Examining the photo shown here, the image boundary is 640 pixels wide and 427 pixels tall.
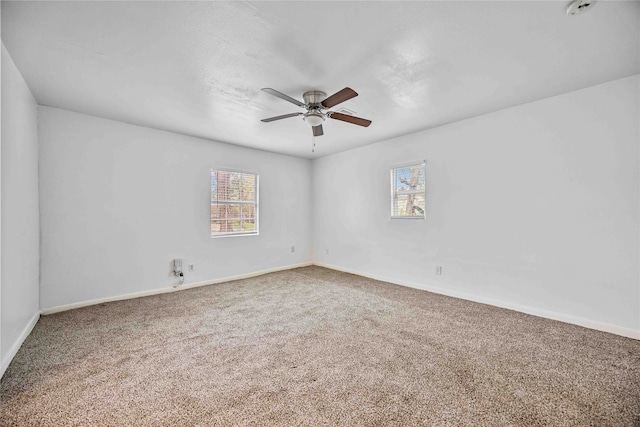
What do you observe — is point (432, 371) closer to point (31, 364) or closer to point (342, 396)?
point (342, 396)

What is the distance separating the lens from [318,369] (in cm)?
194

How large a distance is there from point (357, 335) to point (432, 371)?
748 mm

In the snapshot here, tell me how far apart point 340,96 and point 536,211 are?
102 inches

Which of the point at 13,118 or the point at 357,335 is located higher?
the point at 13,118

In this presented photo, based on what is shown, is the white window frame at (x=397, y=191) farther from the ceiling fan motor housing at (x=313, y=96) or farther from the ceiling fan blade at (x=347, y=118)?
the ceiling fan motor housing at (x=313, y=96)

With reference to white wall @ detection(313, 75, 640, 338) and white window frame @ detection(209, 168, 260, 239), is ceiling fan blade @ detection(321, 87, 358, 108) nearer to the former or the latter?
white wall @ detection(313, 75, 640, 338)

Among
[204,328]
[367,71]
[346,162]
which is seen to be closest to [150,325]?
[204,328]

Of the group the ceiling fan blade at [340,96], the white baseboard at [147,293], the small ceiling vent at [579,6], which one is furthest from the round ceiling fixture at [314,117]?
the white baseboard at [147,293]

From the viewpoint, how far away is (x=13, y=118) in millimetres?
2246

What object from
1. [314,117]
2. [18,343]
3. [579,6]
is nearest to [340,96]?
[314,117]

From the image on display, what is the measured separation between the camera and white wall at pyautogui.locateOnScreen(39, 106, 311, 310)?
10.2 ft

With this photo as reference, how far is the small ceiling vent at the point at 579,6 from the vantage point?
5.12 ft

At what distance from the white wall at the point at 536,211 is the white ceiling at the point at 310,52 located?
1.22 feet

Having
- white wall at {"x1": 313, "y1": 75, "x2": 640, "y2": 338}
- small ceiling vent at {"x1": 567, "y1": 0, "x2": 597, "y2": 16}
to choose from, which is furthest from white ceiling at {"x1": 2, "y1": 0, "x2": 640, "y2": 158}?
white wall at {"x1": 313, "y1": 75, "x2": 640, "y2": 338}
